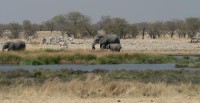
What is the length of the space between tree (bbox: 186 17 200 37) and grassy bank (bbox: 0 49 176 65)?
5238 centimetres

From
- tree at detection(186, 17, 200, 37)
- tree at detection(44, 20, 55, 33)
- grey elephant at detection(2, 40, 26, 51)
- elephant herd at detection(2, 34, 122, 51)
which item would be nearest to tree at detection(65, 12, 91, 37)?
tree at detection(44, 20, 55, 33)

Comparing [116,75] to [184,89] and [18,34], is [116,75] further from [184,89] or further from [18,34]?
[18,34]

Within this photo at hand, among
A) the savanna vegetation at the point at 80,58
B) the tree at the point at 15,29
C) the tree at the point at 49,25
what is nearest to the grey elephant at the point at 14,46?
the savanna vegetation at the point at 80,58

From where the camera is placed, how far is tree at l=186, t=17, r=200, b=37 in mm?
94312

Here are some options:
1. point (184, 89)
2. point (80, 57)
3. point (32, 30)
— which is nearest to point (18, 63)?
point (80, 57)

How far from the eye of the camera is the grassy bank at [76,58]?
3988cm

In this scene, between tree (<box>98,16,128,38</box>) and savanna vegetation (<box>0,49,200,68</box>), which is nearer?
savanna vegetation (<box>0,49,200,68</box>)

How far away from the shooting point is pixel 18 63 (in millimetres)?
39375

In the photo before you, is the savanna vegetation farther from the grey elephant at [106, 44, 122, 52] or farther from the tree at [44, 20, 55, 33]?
the tree at [44, 20, 55, 33]

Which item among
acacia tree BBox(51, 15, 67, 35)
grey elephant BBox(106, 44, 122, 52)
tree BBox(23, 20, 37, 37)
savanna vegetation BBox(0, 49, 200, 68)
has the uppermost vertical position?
acacia tree BBox(51, 15, 67, 35)

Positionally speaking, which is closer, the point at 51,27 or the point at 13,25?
the point at 13,25

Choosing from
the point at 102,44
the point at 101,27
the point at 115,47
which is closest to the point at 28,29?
the point at 101,27

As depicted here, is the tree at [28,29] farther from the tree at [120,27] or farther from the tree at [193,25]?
the tree at [193,25]

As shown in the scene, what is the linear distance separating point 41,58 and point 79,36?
189 ft
